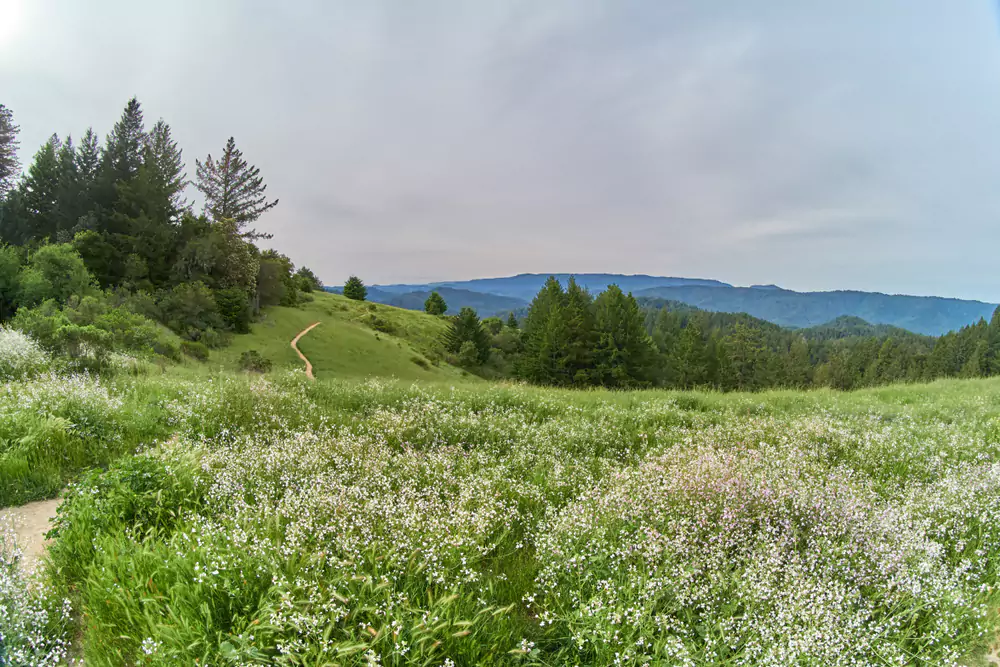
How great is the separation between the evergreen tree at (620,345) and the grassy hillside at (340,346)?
17434mm

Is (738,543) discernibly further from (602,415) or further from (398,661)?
(602,415)

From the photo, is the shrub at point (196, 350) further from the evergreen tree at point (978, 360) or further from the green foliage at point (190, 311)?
the evergreen tree at point (978, 360)

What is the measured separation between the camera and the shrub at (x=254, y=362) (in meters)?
32.2

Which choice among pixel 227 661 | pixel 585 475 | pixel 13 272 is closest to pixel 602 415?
pixel 585 475

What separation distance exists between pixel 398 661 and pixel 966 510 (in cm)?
698

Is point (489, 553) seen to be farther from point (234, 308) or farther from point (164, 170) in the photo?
point (164, 170)

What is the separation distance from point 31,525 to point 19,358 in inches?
372

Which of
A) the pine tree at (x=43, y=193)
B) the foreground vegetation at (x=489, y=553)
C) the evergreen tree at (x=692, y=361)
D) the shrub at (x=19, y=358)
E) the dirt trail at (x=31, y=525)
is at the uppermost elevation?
the pine tree at (x=43, y=193)

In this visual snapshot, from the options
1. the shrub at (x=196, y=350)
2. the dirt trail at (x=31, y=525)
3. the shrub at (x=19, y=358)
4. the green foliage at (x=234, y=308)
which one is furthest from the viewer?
the green foliage at (x=234, y=308)

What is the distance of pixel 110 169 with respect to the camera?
5056cm

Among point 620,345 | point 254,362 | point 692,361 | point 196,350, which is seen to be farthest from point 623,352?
point 196,350

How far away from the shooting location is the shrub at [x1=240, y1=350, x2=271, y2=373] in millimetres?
32156

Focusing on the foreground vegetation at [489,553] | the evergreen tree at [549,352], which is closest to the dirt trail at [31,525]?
the foreground vegetation at [489,553]

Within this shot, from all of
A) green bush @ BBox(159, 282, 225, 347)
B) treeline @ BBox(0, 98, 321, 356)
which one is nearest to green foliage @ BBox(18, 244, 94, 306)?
treeline @ BBox(0, 98, 321, 356)
